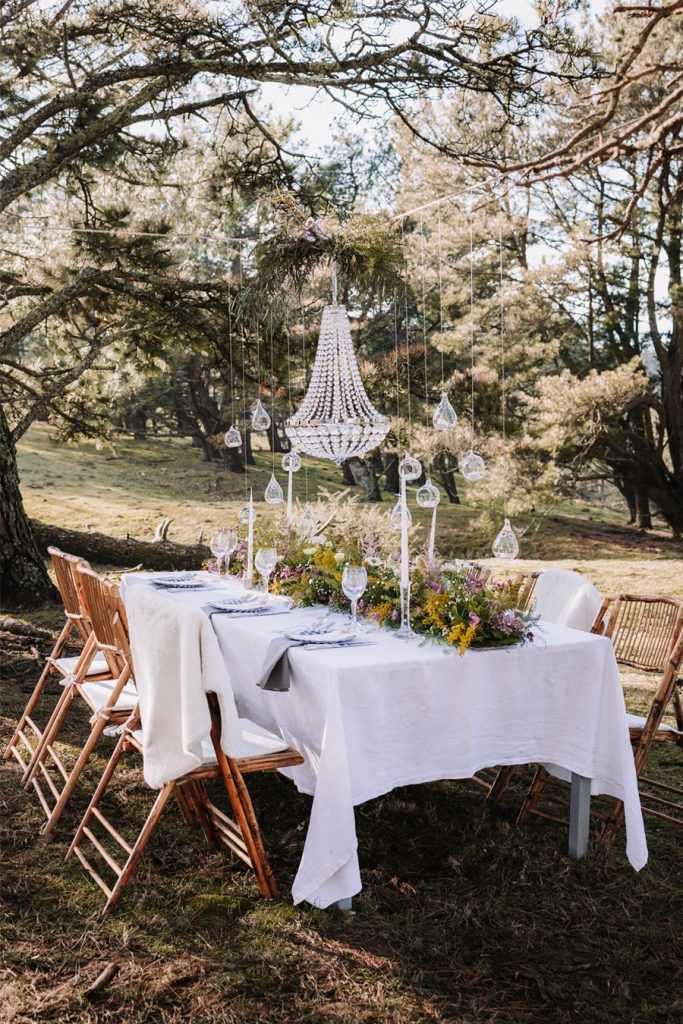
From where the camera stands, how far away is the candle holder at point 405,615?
2.93 meters

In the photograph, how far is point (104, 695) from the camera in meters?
3.32

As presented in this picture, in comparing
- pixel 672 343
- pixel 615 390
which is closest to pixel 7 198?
pixel 615 390

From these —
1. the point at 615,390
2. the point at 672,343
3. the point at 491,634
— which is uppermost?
the point at 672,343

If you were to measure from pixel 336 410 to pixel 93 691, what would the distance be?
179cm

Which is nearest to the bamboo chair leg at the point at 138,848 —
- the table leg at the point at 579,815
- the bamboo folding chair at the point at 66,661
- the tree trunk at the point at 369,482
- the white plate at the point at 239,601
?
the bamboo folding chair at the point at 66,661

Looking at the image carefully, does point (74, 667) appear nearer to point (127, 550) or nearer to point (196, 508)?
point (127, 550)

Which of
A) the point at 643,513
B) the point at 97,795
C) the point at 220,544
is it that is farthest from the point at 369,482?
the point at 97,795

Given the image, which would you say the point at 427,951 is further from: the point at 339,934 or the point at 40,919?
the point at 40,919

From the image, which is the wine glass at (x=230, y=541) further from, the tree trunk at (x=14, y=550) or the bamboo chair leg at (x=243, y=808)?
the tree trunk at (x=14, y=550)

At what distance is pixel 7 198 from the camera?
6016 millimetres

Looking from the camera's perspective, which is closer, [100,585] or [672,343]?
[100,585]

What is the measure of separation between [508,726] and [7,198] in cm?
498

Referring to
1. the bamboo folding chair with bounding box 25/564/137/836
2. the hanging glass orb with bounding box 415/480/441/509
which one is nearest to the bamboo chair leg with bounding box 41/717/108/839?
the bamboo folding chair with bounding box 25/564/137/836

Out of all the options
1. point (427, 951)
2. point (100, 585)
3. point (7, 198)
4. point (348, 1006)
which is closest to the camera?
point (348, 1006)
